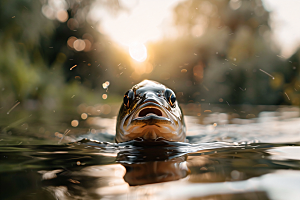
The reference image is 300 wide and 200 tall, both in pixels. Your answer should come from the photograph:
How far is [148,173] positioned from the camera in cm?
135

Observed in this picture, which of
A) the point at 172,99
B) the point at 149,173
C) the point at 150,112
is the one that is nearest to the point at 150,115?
the point at 150,112

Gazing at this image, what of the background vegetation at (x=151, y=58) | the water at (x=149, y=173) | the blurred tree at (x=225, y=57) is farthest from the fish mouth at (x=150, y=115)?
the blurred tree at (x=225, y=57)

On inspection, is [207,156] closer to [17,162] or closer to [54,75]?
[17,162]

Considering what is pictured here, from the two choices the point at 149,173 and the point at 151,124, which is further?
the point at 151,124

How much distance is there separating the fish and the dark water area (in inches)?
6.0

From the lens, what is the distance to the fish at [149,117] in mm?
2045

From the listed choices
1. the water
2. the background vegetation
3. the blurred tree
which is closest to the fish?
the water

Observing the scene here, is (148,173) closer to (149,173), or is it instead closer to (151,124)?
(149,173)

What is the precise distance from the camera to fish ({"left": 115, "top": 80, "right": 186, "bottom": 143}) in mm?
2045

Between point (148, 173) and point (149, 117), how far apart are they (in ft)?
2.34

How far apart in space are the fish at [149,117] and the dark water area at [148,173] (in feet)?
0.50

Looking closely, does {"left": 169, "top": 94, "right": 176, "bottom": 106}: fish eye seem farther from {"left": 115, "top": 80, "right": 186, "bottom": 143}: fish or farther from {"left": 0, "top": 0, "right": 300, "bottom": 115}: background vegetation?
{"left": 0, "top": 0, "right": 300, "bottom": 115}: background vegetation

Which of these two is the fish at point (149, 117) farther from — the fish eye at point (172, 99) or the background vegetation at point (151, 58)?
the background vegetation at point (151, 58)

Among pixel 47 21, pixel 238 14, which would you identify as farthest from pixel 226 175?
pixel 238 14
